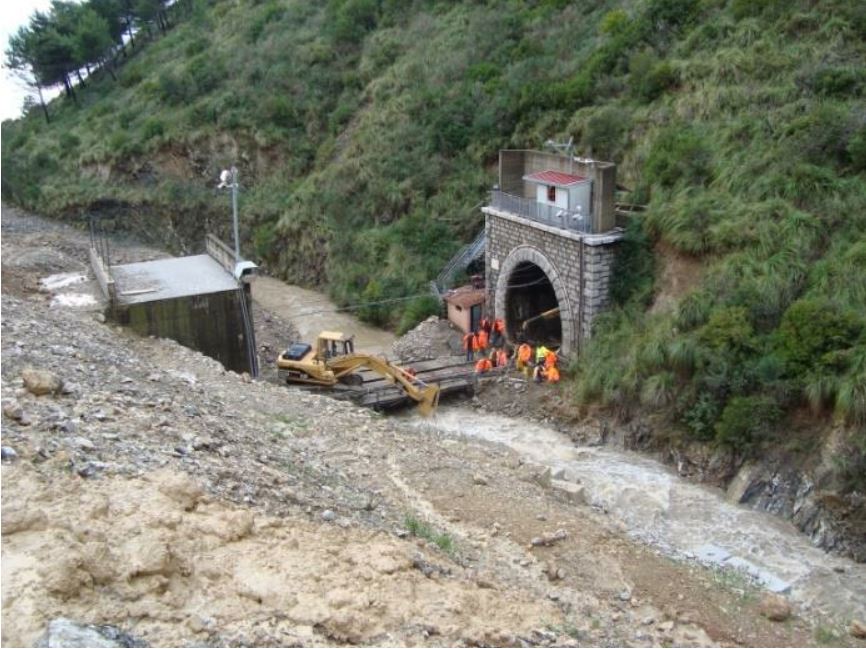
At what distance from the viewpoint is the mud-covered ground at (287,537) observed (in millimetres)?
7680

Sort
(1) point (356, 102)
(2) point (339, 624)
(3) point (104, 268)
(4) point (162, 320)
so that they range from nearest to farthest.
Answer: (2) point (339, 624) → (4) point (162, 320) → (3) point (104, 268) → (1) point (356, 102)

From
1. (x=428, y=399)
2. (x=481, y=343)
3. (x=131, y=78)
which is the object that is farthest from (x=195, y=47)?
(x=428, y=399)

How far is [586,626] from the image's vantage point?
1027 cm

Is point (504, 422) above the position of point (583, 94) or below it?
below

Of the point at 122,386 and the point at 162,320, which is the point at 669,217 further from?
the point at 122,386

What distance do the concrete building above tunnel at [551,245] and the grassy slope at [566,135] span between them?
3.18 feet

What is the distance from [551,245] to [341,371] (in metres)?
7.05

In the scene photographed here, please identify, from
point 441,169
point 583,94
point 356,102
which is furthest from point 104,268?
point 356,102

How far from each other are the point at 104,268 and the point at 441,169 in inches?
589

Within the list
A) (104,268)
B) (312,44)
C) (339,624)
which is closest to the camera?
(339,624)

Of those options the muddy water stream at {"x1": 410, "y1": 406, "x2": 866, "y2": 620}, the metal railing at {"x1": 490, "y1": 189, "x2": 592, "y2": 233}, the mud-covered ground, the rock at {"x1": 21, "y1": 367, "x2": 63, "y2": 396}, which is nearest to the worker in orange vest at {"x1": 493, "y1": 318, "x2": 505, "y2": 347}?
the metal railing at {"x1": 490, "y1": 189, "x2": 592, "y2": 233}

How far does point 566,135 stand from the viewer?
30469 millimetres

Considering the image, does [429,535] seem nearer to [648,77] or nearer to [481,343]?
[481,343]

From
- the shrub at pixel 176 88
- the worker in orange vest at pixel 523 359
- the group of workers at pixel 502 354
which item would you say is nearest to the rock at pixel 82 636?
the group of workers at pixel 502 354
